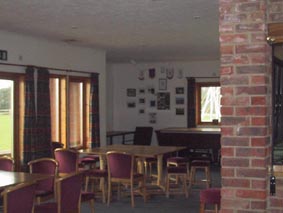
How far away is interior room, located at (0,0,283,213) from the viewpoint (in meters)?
3.03

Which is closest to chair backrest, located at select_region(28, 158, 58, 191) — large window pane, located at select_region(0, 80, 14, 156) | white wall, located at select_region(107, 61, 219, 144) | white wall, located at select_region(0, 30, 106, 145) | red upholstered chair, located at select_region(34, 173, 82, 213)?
red upholstered chair, located at select_region(34, 173, 82, 213)

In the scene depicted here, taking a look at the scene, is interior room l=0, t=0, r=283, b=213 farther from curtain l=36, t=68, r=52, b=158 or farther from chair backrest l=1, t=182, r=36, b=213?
chair backrest l=1, t=182, r=36, b=213

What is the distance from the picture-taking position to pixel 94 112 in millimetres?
10086

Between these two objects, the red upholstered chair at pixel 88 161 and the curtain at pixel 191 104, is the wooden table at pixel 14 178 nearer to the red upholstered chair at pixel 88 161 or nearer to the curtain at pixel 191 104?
the red upholstered chair at pixel 88 161

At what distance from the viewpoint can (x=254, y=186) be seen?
3.00 meters

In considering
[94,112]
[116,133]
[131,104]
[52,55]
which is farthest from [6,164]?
[131,104]

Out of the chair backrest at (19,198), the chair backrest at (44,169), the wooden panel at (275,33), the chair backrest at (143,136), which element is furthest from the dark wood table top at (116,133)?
the wooden panel at (275,33)

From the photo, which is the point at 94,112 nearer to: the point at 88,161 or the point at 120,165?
the point at 88,161

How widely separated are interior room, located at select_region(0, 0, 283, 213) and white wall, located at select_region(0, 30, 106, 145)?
0.07ft

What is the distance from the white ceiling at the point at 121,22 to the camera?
569cm

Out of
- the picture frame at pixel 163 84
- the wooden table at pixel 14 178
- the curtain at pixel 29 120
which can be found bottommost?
the wooden table at pixel 14 178

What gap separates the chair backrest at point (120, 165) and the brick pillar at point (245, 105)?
3.77 m

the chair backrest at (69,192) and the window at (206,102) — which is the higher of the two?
the window at (206,102)

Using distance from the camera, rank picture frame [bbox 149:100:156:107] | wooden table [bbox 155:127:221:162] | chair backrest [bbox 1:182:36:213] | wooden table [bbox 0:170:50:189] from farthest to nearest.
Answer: picture frame [bbox 149:100:156:107], wooden table [bbox 155:127:221:162], wooden table [bbox 0:170:50:189], chair backrest [bbox 1:182:36:213]
